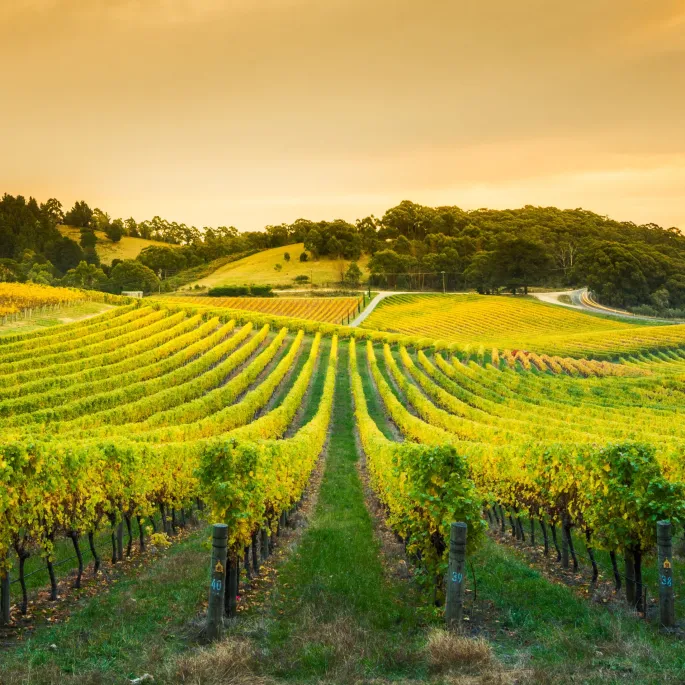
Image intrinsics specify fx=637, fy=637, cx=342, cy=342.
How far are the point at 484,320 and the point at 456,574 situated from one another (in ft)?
293

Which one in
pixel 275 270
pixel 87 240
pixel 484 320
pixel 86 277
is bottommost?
pixel 484 320

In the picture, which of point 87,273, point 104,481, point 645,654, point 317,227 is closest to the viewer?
point 645,654

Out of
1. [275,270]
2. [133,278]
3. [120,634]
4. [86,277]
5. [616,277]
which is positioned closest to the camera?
[120,634]

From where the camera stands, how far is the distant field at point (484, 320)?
286 feet

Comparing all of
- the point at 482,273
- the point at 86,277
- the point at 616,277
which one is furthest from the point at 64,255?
the point at 616,277

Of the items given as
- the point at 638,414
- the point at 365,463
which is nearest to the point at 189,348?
→ the point at 365,463

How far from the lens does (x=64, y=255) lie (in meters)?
147

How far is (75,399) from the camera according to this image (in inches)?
1503

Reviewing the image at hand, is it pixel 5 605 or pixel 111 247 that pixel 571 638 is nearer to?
pixel 5 605

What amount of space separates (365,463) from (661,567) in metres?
19.8

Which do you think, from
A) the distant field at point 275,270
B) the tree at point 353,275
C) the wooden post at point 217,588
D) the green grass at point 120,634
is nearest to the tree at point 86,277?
the distant field at point 275,270

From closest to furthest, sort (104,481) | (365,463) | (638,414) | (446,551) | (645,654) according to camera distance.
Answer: (645,654), (446,551), (104,481), (365,463), (638,414)

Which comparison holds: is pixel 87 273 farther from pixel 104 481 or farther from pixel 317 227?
pixel 104 481

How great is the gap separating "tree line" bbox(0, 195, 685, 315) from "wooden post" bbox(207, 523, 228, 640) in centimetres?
11251
